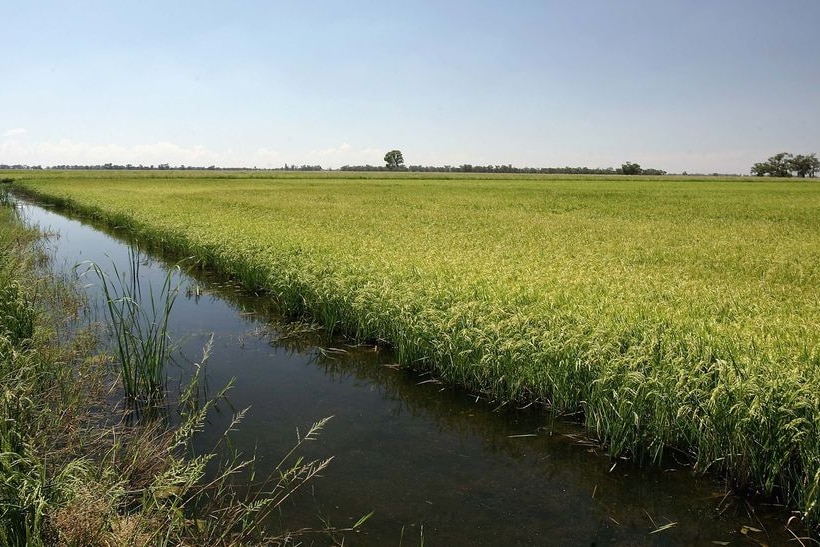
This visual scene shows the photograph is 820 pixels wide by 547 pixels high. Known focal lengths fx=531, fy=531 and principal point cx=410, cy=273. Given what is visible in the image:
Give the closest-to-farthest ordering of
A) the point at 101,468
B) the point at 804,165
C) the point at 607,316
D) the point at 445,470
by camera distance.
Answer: the point at 101,468, the point at 445,470, the point at 607,316, the point at 804,165

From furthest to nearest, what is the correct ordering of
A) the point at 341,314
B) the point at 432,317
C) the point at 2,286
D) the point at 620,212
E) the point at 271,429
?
the point at 620,212
the point at 341,314
the point at 432,317
the point at 2,286
the point at 271,429

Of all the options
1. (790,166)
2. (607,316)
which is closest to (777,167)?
(790,166)

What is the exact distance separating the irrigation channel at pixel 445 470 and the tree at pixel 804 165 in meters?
203

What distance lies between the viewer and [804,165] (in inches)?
6575

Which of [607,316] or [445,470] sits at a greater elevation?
[607,316]

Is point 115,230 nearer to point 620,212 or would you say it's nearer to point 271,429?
point 271,429

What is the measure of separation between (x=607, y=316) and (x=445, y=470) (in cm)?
355

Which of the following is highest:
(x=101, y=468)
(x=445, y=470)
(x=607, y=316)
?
(x=607, y=316)

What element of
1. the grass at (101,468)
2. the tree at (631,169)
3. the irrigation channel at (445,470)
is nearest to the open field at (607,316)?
the irrigation channel at (445,470)

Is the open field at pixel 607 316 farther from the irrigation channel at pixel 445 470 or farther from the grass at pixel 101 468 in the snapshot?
the grass at pixel 101 468

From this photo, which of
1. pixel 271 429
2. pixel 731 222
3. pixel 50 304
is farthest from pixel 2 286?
pixel 731 222

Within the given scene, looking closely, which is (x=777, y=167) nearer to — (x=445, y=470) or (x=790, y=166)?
(x=790, y=166)

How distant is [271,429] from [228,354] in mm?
3145

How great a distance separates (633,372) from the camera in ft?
19.2
